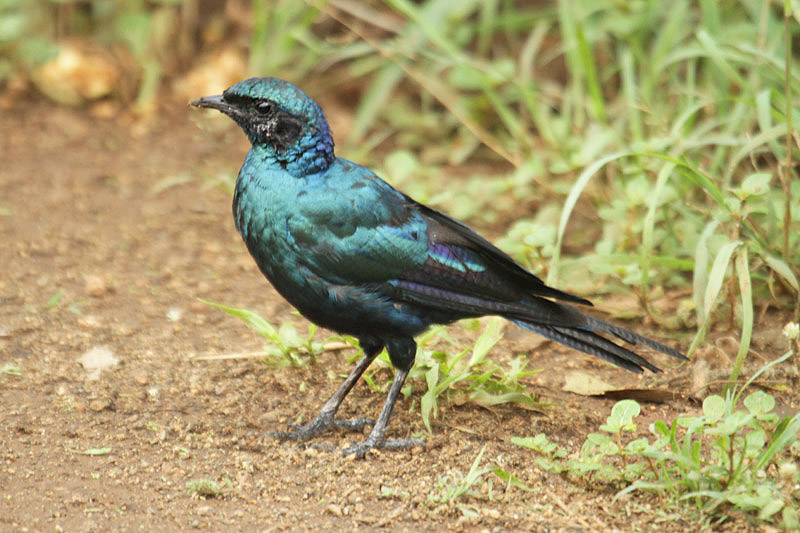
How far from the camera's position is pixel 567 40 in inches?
229

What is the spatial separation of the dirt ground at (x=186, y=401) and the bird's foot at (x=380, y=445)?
4 cm

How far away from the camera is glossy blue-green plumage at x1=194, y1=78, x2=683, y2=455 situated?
138 inches

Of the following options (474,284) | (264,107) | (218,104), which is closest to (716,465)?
(474,284)

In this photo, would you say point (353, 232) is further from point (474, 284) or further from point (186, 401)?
point (186, 401)

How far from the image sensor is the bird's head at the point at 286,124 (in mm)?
3635

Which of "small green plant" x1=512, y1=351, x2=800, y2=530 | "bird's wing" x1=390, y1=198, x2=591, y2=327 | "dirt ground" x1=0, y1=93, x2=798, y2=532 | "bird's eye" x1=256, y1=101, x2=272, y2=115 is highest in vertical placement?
"bird's eye" x1=256, y1=101, x2=272, y2=115

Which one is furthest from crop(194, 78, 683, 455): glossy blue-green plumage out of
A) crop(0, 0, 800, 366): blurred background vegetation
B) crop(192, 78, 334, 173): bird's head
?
crop(0, 0, 800, 366): blurred background vegetation

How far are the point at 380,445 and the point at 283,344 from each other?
66cm

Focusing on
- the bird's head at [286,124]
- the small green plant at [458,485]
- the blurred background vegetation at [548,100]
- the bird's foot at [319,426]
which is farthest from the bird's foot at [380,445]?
the blurred background vegetation at [548,100]

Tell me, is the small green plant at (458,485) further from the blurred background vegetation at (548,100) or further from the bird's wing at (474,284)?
the blurred background vegetation at (548,100)

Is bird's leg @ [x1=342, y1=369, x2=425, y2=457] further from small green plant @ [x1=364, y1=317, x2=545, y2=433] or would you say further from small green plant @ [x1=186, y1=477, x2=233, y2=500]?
small green plant @ [x1=186, y1=477, x2=233, y2=500]

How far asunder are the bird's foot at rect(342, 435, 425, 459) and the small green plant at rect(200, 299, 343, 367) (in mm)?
579

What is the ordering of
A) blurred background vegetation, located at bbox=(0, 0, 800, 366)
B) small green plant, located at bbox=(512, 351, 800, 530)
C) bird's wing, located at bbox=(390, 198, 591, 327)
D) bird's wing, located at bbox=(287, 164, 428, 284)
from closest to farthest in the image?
1. small green plant, located at bbox=(512, 351, 800, 530)
2. bird's wing, located at bbox=(287, 164, 428, 284)
3. bird's wing, located at bbox=(390, 198, 591, 327)
4. blurred background vegetation, located at bbox=(0, 0, 800, 366)

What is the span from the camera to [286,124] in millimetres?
3650
